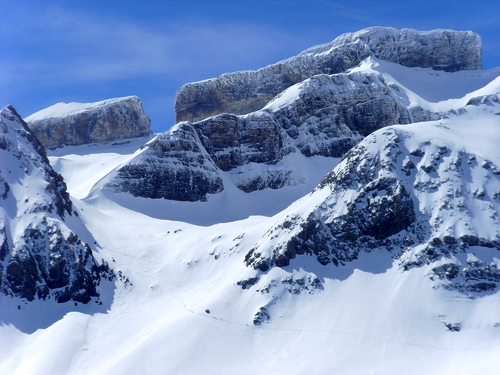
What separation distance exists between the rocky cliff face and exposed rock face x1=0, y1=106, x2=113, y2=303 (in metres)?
23.6

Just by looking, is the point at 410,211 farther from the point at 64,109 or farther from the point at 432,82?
the point at 64,109

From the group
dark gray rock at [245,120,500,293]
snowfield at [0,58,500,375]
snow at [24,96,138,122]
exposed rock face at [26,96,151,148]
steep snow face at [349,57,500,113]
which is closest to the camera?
snowfield at [0,58,500,375]

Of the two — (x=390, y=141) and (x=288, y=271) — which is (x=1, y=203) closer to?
(x=288, y=271)

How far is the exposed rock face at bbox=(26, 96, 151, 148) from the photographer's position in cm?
14488

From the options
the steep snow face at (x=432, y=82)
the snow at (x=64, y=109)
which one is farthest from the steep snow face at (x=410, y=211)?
the snow at (x=64, y=109)

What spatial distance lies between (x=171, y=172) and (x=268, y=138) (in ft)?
73.9

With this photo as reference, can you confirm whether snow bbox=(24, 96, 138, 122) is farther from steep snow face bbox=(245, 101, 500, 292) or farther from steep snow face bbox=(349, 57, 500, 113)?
steep snow face bbox=(245, 101, 500, 292)

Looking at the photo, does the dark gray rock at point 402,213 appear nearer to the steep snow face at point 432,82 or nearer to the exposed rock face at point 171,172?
the exposed rock face at point 171,172

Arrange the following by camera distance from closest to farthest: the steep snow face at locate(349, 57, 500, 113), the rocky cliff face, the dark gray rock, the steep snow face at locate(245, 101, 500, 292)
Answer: the steep snow face at locate(245, 101, 500, 292) → the dark gray rock → the rocky cliff face → the steep snow face at locate(349, 57, 500, 113)

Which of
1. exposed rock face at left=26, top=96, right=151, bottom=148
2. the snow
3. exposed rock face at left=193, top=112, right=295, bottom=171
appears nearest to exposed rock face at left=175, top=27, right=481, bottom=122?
exposed rock face at left=26, top=96, right=151, bottom=148

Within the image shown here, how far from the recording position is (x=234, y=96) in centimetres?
14588

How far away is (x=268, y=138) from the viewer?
103375 millimetres

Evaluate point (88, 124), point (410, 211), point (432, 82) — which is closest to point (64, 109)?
point (88, 124)

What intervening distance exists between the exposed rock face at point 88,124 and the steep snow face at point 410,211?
9635 centimetres
